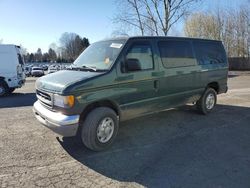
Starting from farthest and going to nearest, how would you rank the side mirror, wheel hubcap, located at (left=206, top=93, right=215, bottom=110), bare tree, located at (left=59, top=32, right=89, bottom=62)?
bare tree, located at (left=59, top=32, right=89, bottom=62), wheel hubcap, located at (left=206, top=93, right=215, bottom=110), the side mirror

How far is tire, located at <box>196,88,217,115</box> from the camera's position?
22.5 feet

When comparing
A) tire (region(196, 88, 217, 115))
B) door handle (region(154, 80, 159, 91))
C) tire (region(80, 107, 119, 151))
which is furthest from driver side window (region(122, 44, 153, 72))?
tire (region(196, 88, 217, 115))

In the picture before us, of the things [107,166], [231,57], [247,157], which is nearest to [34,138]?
[107,166]

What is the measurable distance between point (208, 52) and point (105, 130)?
419 cm

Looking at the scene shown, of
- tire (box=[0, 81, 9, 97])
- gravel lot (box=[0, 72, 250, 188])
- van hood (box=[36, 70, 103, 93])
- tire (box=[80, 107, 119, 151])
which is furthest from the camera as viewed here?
tire (box=[0, 81, 9, 97])

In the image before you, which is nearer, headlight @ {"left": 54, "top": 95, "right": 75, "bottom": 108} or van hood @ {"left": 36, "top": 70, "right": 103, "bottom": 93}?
headlight @ {"left": 54, "top": 95, "right": 75, "bottom": 108}

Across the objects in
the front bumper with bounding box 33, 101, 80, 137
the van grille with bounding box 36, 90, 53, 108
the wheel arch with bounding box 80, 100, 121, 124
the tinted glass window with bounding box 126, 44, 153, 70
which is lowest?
Result: the front bumper with bounding box 33, 101, 80, 137

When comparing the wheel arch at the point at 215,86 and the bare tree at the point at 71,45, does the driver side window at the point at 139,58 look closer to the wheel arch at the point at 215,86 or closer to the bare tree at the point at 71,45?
the wheel arch at the point at 215,86

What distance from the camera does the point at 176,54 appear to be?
5.84 metres

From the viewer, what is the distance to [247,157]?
13.7 feet

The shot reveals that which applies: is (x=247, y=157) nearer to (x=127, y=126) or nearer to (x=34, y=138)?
(x=127, y=126)

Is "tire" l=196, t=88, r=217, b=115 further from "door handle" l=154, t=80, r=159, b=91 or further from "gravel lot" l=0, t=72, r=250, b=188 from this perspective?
"door handle" l=154, t=80, r=159, b=91

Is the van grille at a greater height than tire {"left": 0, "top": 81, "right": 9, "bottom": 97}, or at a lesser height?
greater

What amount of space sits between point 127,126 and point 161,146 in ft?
4.52
